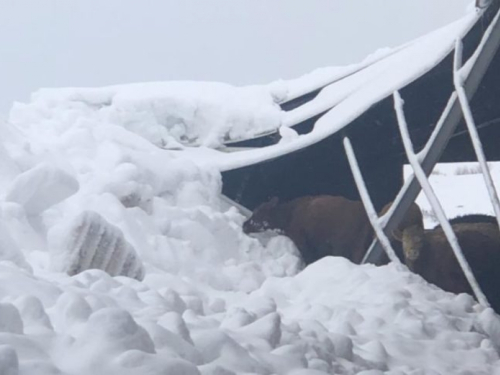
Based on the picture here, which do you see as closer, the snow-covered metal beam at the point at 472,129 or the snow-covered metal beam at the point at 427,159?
the snow-covered metal beam at the point at 472,129

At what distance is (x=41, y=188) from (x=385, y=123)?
2739mm

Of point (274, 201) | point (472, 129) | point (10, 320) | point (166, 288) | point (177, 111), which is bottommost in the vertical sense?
point (274, 201)

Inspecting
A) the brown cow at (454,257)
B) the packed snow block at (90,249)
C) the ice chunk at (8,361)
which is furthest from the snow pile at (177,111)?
the ice chunk at (8,361)

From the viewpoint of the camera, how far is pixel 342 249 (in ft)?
18.8

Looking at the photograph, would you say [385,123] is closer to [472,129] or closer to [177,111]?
[472,129]

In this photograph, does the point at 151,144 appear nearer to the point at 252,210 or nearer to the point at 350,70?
the point at 252,210

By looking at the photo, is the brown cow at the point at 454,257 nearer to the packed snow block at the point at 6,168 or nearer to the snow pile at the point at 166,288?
the snow pile at the point at 166,288

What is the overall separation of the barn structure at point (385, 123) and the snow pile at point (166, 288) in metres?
0.62

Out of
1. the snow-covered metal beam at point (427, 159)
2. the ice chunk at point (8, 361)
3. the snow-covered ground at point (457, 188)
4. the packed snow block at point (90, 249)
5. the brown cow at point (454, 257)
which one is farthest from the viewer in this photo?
the snow-covered ground at point (457, 188)

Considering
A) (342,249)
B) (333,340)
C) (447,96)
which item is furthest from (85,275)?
(447,96)

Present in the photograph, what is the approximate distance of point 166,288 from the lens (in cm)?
306

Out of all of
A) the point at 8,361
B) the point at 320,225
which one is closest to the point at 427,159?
the point at 320,225

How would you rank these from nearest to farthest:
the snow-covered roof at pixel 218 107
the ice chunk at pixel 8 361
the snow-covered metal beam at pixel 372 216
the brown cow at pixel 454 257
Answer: the ice chunk at pixel 8 361, the brown cow at pixel 454 257, the snow-covered metal beam at pixel 372 216, the snow-covered roof at pixel 218 107

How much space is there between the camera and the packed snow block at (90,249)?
397cm
